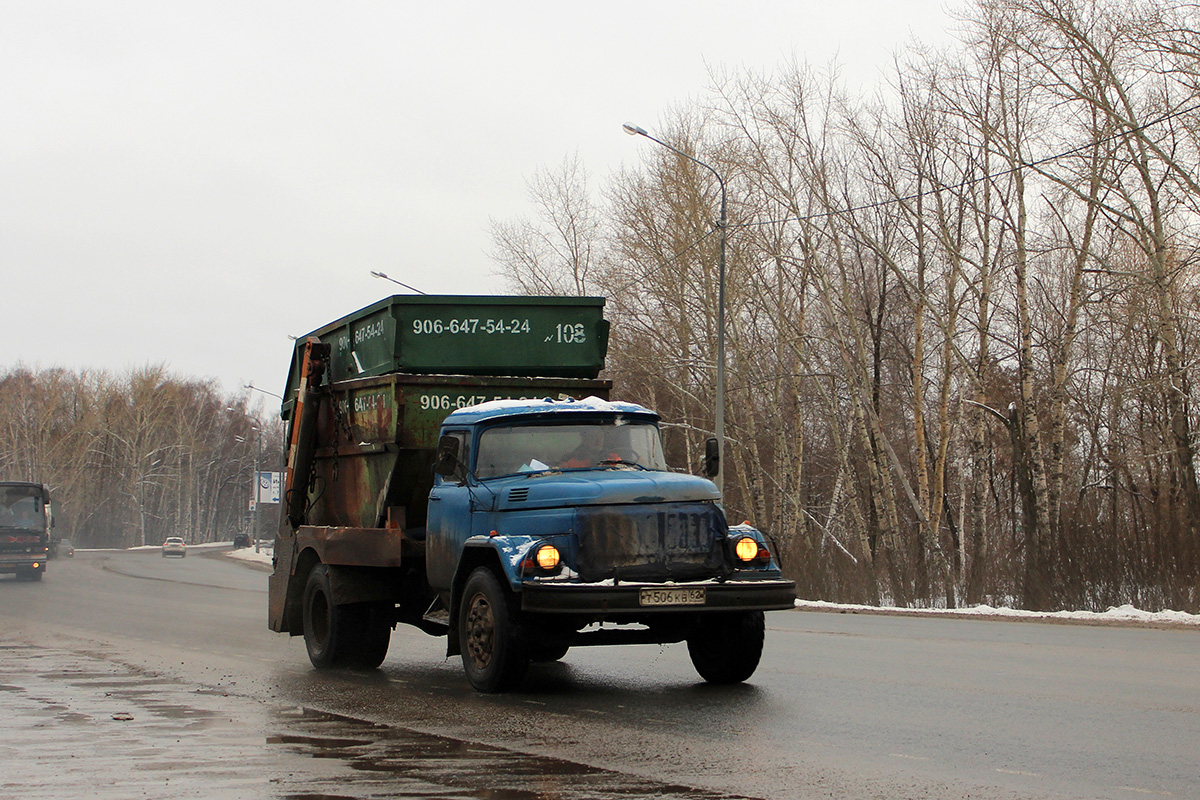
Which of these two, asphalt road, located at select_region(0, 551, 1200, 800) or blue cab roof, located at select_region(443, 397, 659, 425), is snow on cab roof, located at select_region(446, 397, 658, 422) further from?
asphalt road, located at select_region(0, 551, 1200, 800)

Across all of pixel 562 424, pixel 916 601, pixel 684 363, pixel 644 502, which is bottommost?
pixel 916 601

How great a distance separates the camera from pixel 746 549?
9.88 meters

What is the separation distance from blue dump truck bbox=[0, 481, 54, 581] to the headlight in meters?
32.8

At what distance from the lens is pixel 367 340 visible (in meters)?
12.7

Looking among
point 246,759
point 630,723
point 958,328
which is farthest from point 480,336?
point 958,328

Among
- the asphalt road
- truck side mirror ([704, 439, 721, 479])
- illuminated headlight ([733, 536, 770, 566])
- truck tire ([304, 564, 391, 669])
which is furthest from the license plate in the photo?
truck tire ([304, 564, 391, 669])

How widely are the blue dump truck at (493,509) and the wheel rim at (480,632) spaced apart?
0.02 meters

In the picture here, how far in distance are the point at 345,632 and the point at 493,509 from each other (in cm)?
286

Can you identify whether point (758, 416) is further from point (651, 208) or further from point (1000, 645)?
point (1000, 645)

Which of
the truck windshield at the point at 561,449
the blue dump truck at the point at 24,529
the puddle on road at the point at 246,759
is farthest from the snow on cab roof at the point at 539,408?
the blue dump truck at the point at 24,529

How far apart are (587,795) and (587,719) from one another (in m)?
2.71

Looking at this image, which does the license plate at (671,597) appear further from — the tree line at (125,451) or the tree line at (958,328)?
the tree line at (125,451)

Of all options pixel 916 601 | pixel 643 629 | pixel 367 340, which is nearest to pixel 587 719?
pixel 643 629

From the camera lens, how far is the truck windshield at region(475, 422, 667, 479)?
10.5 m
